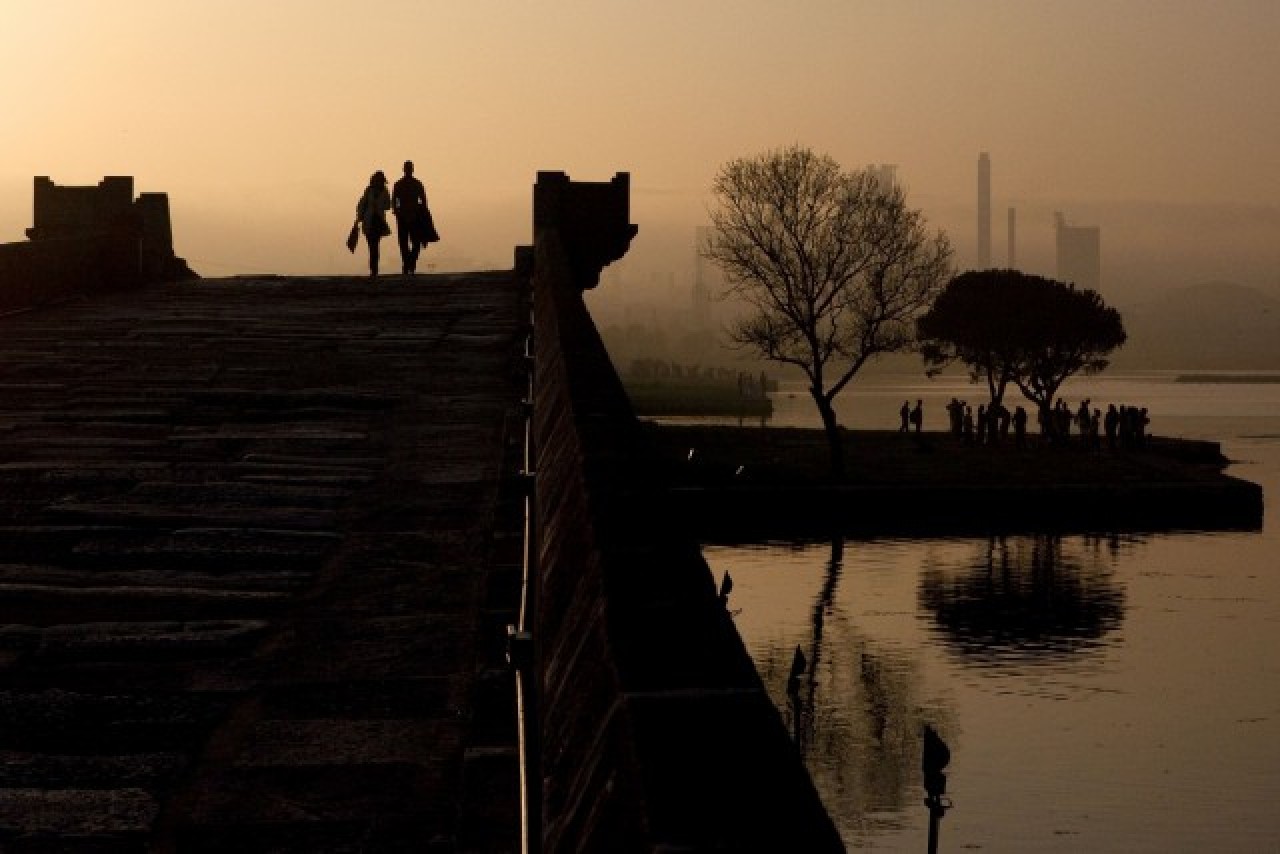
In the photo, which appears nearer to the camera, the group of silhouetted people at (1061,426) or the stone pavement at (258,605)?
the stone pavement at (258,605)

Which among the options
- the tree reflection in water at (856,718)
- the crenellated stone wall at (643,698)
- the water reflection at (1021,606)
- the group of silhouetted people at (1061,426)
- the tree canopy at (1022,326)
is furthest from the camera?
the tree canopy at (1022,326)

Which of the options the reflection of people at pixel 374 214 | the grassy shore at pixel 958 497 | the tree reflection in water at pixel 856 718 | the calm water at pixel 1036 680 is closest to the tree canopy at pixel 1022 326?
the grassy shore at pixel 958 497

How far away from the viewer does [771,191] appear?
6850cm

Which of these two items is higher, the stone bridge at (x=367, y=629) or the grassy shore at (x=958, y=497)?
the stone bridge at (x=367, y=629)

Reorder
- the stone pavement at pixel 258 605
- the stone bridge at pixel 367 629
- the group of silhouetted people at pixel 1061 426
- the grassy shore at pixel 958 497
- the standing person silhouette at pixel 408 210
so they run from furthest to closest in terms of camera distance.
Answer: the group of silhouetted people at pixel 1061 426 < the grassy shore at pixel 958 497 < the standing person silhouette at pixel 408 210 < the stone pavement at pixel 258 605 < the stone bridge at pixel 367 629

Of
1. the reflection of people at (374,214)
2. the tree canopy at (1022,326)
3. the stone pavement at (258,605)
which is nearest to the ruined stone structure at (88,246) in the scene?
the reflection of people at (374,214)

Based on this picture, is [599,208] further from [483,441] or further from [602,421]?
[602,421]

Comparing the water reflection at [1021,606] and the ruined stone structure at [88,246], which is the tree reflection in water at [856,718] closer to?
the water reflection at [1021,606]

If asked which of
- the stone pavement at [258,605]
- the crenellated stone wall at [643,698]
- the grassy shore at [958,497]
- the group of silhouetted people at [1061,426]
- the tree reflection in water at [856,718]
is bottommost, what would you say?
the tree reflection in water at [856,718]

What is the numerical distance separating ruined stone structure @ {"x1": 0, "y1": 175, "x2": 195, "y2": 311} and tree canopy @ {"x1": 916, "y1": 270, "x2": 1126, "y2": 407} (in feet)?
205

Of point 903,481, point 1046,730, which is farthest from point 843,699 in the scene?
point 903,481

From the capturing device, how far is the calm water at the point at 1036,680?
122ft

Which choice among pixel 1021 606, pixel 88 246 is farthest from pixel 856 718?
pixel 88 246

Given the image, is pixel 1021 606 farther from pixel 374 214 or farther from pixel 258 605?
pixel 258 605
